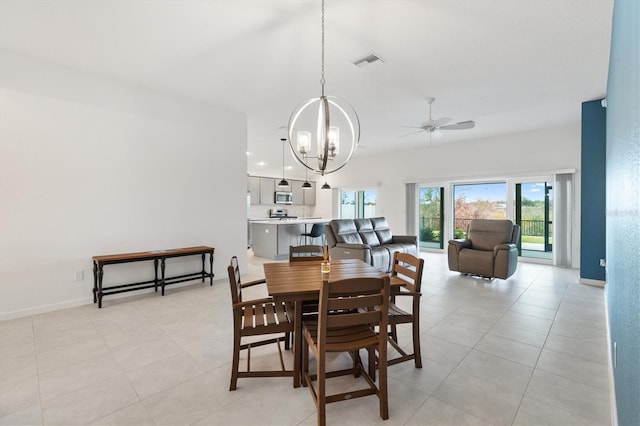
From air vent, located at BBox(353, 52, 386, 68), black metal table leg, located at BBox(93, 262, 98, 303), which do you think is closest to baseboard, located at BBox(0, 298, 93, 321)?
black metal table leg, located at BBox(93, 262, 98, 303)

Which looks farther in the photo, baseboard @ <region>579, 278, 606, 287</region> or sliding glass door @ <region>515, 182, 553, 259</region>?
sliding glass door @ <region>515, 182, 553, 259</region>

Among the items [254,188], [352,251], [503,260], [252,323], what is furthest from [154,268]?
[254,188]

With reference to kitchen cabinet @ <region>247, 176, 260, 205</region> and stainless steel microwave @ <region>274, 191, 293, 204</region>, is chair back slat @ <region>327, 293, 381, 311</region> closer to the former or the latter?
kitchen cabinet @ <region>247, 176, 260, 205</region>

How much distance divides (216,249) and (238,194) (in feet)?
3.25

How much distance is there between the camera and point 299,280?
6.92ft

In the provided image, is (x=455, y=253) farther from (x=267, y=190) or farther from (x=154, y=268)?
(x=267, y=190)

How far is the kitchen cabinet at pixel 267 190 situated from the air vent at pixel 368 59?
6.70 meters

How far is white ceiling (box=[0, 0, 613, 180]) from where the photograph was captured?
245cm

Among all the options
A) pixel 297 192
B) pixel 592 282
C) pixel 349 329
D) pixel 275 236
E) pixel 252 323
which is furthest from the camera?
pixel 297 192

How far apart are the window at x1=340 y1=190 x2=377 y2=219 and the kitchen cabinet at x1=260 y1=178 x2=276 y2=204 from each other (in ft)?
7.59

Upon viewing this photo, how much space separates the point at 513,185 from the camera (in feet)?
21.4

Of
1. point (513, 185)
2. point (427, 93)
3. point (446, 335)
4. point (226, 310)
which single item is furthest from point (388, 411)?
point (513, 185)

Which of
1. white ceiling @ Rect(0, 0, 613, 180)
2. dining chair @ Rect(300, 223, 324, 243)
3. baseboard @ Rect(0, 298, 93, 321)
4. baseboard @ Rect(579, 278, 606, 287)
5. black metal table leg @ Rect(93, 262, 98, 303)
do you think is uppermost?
white ceiling @ Rect(0, 0, 613, 180)

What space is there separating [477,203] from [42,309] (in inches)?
318
